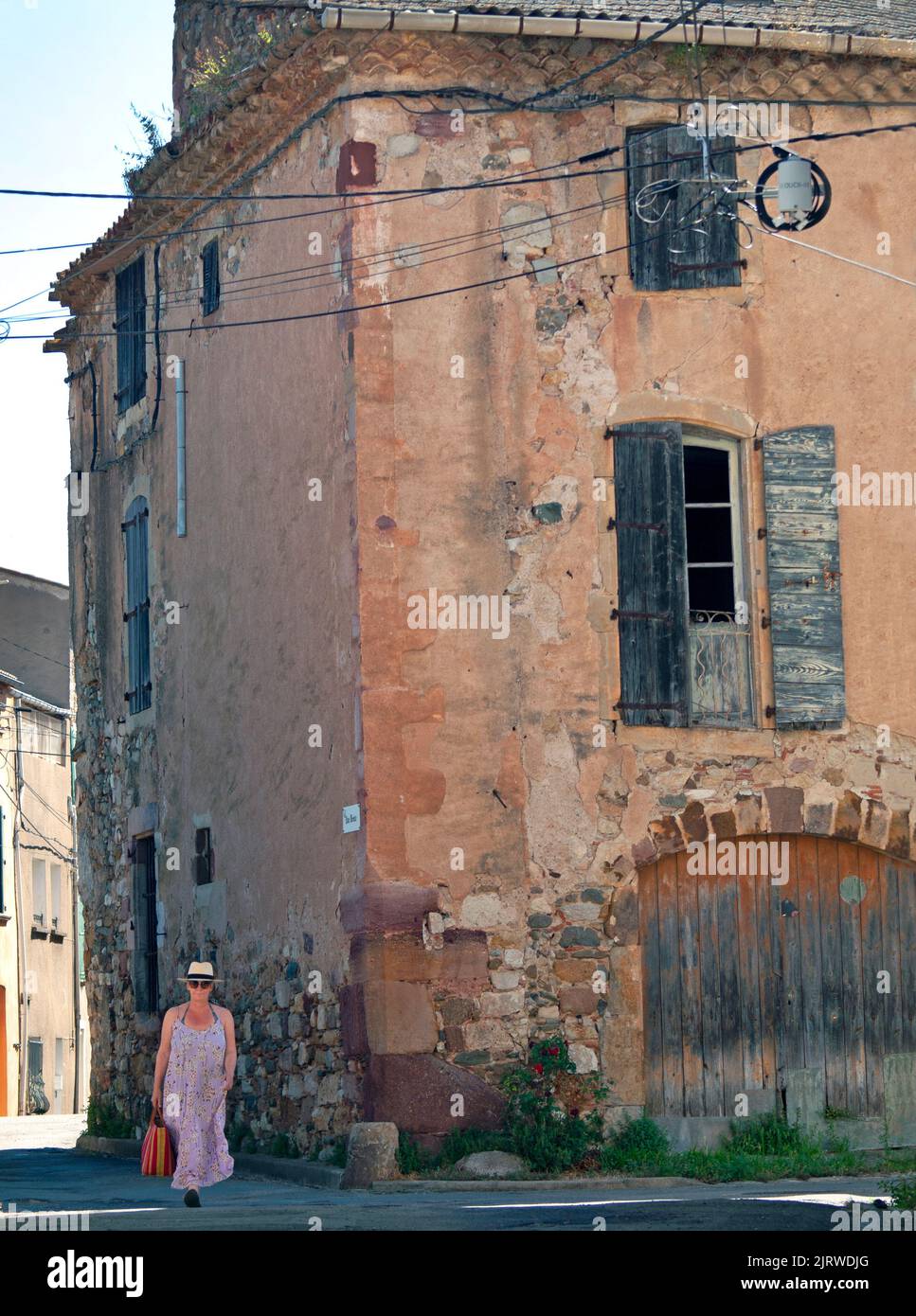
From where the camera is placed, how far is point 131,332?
66.0 feet

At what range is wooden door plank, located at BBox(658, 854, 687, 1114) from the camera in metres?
15.1

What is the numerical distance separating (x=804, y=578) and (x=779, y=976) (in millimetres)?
2814

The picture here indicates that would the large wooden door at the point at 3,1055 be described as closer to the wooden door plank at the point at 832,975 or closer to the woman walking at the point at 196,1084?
the wooden door plank at the point at 832,975

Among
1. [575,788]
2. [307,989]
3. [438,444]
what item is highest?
[438,444]

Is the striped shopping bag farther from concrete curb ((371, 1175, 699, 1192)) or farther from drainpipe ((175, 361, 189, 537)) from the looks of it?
drainpipe ((175, 361, 189, 537))

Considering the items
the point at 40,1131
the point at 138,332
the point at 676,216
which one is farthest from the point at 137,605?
the point at 40,1131

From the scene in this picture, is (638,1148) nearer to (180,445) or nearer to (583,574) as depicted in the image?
(583,574)

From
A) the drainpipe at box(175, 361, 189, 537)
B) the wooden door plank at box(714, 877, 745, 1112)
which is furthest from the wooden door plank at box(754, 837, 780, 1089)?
the drainpipe at box(175, 361, 189, 537)

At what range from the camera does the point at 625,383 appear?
51.0 ft
